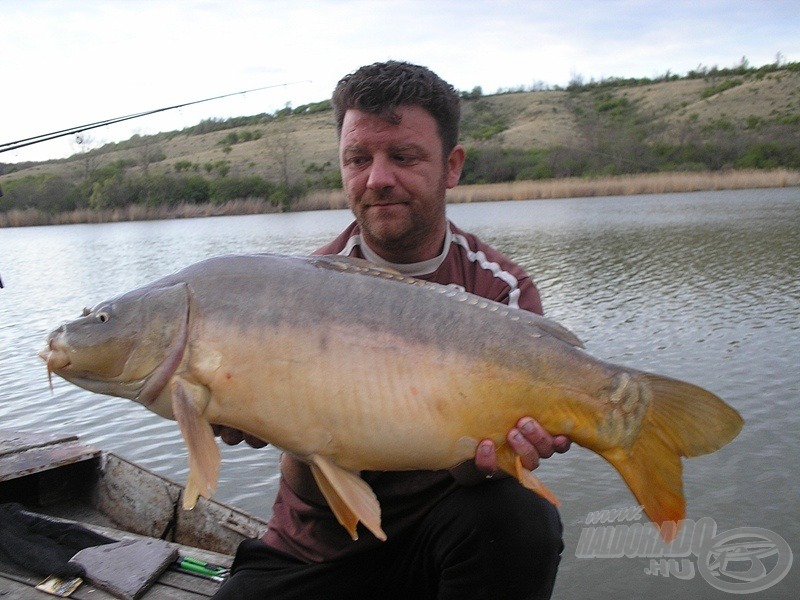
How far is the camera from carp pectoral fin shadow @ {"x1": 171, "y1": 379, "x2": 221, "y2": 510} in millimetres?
1995

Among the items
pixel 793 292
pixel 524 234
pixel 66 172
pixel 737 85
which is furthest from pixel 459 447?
pixel 737 85

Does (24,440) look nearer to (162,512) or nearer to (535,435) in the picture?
(162,512)

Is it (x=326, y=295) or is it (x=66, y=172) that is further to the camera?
(x=66, y=172)

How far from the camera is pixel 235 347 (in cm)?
206

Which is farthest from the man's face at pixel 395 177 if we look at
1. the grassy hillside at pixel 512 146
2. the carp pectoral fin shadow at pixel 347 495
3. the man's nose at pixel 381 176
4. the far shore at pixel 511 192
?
the grassy hillside at pixel 512 146

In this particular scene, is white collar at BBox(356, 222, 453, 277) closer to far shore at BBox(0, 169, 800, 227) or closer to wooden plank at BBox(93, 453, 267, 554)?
wooden plank at BBox(93, 453, 267, 554)

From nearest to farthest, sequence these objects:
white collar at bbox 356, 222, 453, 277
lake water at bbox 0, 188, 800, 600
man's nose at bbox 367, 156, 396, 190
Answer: man's nose at bbox 367, 156, 396, 190 < white collar at bbox 356, 222, 453, 277 < lake water at bbox 0, 188, 800, 600

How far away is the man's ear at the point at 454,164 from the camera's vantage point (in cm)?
309

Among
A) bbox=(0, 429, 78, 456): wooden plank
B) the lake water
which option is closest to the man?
the lake water

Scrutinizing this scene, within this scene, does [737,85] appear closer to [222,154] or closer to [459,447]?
[222,154]

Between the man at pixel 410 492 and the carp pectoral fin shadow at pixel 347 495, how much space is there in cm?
40

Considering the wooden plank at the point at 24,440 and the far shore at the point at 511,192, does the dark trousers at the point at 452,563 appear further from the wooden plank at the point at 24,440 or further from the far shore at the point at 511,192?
the far shore at the point at 511,192

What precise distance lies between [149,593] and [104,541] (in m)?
0.55

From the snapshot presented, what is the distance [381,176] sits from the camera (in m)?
2.80
